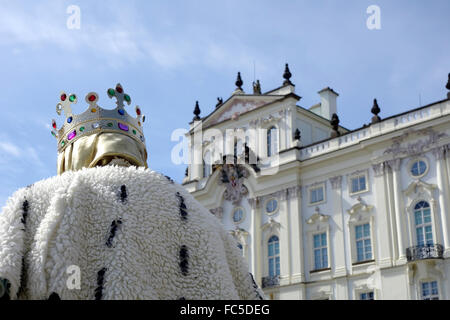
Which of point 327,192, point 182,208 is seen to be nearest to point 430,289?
point 327,192

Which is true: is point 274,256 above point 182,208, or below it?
above

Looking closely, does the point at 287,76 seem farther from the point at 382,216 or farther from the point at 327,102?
the point at 382,216

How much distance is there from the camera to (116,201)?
2527mm

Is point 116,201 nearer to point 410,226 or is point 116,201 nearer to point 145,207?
point 145,207

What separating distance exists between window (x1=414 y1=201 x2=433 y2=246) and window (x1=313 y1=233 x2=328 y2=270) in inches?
147

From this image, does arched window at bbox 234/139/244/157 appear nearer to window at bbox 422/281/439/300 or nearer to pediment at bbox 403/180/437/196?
pediment at bbox 403/180/437/196

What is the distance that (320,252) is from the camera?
24.4m

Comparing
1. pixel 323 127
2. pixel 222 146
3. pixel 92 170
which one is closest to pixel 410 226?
pixel 323 127

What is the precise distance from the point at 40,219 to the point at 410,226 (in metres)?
20.7

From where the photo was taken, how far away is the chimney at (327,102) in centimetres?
2928

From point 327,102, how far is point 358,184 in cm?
642
